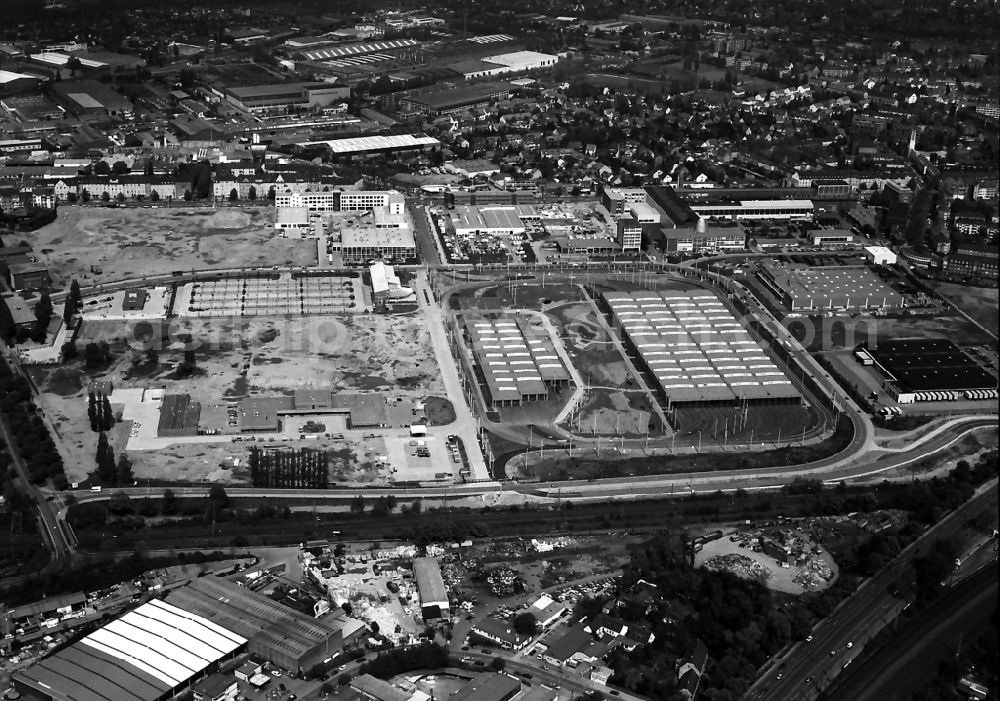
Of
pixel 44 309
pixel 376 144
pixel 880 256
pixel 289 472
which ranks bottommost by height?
pixel 880 256

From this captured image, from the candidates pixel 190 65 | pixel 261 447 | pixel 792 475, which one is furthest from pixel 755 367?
pixel 190 65

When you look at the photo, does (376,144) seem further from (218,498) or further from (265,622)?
(265,622)

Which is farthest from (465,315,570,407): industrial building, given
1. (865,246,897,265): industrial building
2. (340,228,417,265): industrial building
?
(865,246,897,265): industrial building

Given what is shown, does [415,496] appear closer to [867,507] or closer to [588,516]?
[588,516]

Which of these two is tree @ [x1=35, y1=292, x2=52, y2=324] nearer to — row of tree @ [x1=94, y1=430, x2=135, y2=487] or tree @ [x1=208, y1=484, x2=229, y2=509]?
row of tree @ [x1=94, y1=430, x2=135, y2=487]

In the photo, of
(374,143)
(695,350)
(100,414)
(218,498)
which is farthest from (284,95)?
(218,498)

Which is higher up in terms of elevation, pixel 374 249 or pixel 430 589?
pixel 374 249

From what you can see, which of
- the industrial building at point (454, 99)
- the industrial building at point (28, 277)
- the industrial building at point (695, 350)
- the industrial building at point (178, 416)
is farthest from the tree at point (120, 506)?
the industrial building at point (454, 99)
